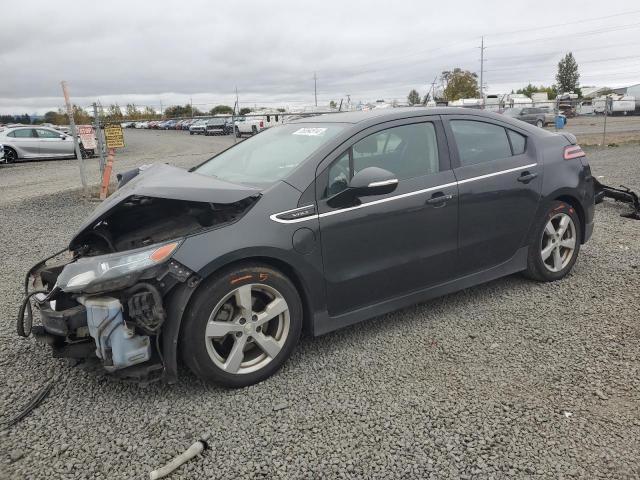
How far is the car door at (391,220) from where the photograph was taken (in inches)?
131

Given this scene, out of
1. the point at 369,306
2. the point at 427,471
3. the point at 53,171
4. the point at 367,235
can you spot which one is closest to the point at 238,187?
the point at 367,235

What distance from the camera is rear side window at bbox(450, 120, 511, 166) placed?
3984 millimetres

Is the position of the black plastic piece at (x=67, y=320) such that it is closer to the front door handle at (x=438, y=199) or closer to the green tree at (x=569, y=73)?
the front door handle at (x=438, y=199)

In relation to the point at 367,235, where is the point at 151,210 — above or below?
above

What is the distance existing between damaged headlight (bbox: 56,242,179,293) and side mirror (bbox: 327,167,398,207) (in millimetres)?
1087

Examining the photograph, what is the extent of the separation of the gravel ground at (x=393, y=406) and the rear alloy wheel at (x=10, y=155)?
60.6 ft

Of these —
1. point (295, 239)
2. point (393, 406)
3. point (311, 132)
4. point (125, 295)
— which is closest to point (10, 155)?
point (311, 132)

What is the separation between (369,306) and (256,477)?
57.8 inches

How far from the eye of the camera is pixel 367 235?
3404 millimetres

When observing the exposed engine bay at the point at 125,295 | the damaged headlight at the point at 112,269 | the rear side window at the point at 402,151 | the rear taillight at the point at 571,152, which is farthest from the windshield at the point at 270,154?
the rear taillight at the point at 571,152

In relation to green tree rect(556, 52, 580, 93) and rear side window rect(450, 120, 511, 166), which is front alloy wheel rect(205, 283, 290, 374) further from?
green tree rect(556, 52, 580, 93)

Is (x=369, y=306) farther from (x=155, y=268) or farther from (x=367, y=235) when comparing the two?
(x=155, y=268)

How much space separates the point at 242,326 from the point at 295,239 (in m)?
0.62

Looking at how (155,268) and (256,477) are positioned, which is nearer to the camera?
(256,477)
